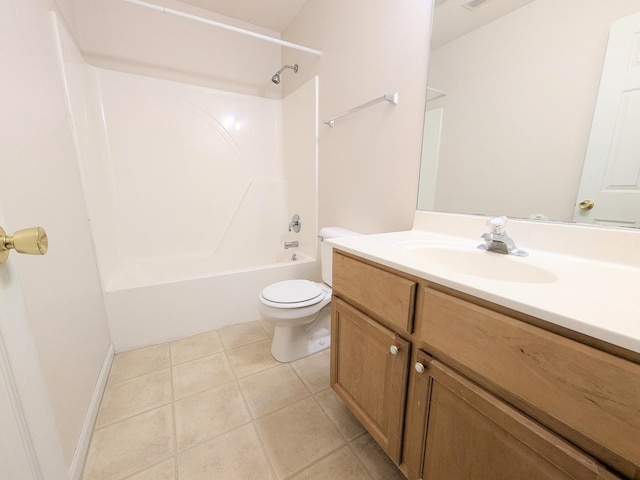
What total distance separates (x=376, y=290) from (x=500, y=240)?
1.48 feet

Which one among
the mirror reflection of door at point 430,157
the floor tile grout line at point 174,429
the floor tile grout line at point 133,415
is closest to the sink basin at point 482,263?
the mirror reflection of door at point 430,157

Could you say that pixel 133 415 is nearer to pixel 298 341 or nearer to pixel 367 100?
pixel 298 341

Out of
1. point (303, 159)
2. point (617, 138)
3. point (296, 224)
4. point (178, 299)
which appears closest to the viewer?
point (617, 138)

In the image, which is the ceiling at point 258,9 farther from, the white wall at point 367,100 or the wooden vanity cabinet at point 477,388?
the wooden vanity cabinet at point 477,388

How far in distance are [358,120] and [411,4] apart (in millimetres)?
561

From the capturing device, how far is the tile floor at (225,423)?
99 cm

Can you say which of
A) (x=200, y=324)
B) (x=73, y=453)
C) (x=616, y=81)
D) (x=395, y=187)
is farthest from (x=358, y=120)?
(x=73, y=453)

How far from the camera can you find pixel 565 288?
585mm

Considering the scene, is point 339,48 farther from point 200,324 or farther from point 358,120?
point 200,324

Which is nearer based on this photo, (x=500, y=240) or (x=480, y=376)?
(x=480, y=376)

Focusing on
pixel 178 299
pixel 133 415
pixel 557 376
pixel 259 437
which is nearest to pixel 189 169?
pixel 178 299

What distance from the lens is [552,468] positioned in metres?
0.49

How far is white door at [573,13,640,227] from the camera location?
71 centimetres

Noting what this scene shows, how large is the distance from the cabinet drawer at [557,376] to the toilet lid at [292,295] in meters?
0.90
